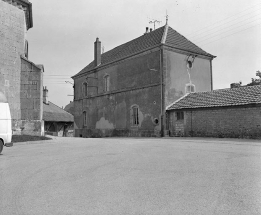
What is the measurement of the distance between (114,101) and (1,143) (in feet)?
62.8

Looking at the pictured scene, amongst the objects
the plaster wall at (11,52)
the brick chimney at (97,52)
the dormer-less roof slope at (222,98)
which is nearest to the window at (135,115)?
the dormer-less roof slope at (222,98)

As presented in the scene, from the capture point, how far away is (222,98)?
65.3 ft

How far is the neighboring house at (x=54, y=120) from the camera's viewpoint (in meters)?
34.9

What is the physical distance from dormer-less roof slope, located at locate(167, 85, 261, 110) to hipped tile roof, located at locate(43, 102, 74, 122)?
18.0 meters

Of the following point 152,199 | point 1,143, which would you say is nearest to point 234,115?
point 1,143

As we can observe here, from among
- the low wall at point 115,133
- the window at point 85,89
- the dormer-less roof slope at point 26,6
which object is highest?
the dormer-less roof slope at point 26,6

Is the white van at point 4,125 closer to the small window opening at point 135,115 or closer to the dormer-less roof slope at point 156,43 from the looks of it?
the dormer-less roof slope at point 156,43

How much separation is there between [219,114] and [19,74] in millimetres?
13263

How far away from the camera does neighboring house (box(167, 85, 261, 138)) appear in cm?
1730

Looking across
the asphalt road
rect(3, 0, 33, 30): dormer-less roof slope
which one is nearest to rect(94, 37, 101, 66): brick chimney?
rect(3, 0, 33, 30): dormer-less roof slope

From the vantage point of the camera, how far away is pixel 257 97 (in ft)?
57.3

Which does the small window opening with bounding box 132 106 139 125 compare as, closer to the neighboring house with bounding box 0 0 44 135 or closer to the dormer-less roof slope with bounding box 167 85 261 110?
the dormer-less roof slope with bounding box 167 85 261 110

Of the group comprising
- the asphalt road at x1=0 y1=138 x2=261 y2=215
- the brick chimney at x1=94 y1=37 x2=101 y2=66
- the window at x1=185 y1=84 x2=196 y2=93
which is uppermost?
the brick chimney at x1=94 y1=37 x2=101 y2=66

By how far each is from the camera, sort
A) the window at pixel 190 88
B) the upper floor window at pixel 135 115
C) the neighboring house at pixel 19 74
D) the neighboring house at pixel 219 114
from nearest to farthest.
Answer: the neighboring house at pixel 19 74 → the neighboring house at pixel 219 114 → the window at pixel 190 88 → the upper floor window at pixel 135 115
